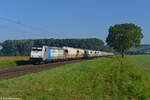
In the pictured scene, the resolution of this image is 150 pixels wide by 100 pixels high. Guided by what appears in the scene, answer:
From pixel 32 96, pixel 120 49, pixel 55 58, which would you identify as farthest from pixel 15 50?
pixel 32 96

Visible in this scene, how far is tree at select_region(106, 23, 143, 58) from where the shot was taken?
8762cm

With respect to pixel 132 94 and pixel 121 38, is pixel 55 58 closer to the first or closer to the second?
pixel 132 94

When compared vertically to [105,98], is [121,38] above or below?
above

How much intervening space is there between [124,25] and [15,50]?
74728 millimetres

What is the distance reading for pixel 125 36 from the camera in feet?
288

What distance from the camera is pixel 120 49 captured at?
9000 centimetres

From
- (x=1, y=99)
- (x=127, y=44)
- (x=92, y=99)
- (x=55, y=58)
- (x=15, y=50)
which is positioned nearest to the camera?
(x=1, y=99)

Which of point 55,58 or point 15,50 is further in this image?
point 15,50

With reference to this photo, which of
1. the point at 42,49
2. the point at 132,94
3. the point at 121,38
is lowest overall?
the point at 132,94

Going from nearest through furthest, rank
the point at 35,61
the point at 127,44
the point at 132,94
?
the point at 132,94
the point at 35,61
the point at 127,44

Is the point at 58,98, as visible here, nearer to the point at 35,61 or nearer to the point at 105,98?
the point at 105,98

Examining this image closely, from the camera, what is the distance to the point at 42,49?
35000 millimetres

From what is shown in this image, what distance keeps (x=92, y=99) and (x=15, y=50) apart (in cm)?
12915

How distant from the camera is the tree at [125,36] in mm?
87625
